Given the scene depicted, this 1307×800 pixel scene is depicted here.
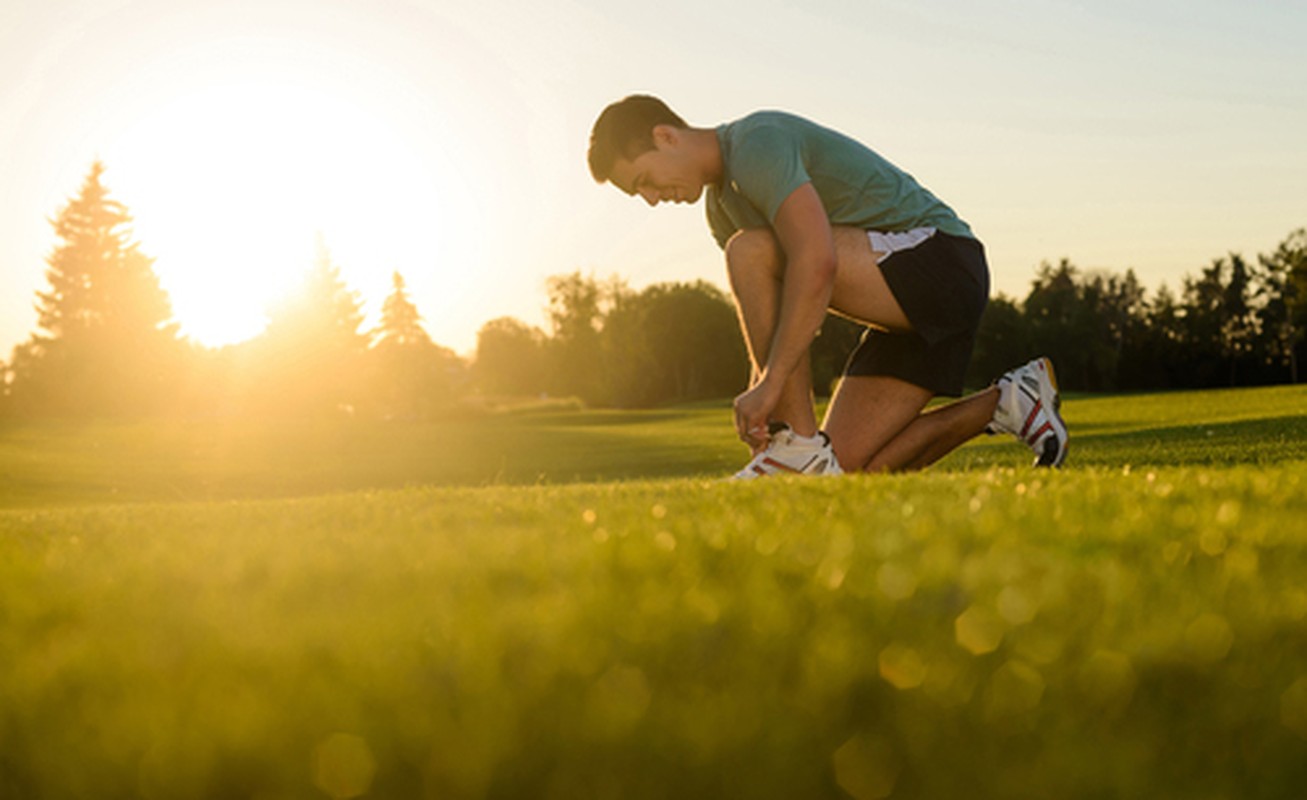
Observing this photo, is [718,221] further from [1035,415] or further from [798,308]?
[1035,415]

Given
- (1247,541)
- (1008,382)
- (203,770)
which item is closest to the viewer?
(203,770)

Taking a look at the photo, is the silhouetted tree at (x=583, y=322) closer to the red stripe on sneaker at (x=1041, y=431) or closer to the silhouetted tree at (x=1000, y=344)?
the silhouetted tree at (x=1000, y=344)

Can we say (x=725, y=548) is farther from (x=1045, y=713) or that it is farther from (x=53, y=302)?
(x=53, y=302)

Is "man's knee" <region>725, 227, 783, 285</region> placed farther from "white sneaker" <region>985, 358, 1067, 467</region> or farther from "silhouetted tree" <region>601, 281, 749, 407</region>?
"silhouetted tree" <region>601, 281, 749, 407</region>

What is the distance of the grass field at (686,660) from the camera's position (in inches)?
42.8

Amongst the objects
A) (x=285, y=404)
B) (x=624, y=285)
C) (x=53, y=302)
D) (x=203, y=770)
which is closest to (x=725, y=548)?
(x=203, y=770)

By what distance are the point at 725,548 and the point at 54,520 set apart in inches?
162

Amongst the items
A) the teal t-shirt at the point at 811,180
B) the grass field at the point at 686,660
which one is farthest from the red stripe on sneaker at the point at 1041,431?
the grass field at the point at 686,660

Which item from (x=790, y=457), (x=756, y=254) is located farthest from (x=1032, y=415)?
(x=756, y=254)

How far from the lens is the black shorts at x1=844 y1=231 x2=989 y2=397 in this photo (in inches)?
213

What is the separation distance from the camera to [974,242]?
5.79 meters

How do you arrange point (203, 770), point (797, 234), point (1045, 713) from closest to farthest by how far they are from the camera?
point (203, 770) → point (1045, 713) → point (797, 234)

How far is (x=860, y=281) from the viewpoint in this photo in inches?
209

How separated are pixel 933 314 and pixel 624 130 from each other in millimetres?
1846
